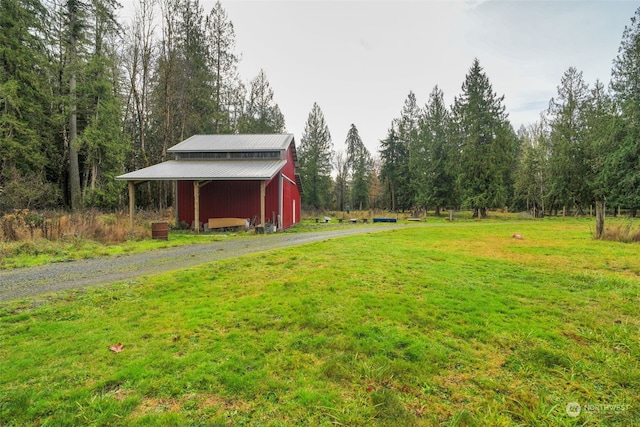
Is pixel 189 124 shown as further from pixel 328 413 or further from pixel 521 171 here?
pixel 521 171

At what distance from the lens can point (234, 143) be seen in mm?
20297

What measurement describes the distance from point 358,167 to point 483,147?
18.6 meters

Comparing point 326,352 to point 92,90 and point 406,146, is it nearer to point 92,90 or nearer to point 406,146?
point 92,90

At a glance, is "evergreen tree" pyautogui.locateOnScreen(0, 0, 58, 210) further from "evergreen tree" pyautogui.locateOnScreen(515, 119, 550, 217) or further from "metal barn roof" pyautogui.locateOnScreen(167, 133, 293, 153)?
"evergreen tree" pyautogui.locateOnScreen(515, 119, 550, 217)

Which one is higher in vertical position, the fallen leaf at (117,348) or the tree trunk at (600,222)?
the tree trunk at (600,222)

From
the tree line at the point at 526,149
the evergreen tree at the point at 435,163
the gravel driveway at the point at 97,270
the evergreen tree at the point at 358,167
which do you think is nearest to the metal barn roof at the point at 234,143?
the gravel driveway at the point at 97,270

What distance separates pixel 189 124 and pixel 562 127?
37411 millimetres

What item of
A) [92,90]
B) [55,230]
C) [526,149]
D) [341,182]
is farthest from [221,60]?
[526,149]

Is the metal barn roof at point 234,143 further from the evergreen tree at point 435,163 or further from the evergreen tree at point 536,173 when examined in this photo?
the evergreen tree at point 536,173

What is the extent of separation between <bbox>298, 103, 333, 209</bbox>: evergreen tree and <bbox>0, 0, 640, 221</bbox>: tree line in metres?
0.17

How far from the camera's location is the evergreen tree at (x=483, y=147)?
29547 mm

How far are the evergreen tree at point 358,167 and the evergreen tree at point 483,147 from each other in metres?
16.5

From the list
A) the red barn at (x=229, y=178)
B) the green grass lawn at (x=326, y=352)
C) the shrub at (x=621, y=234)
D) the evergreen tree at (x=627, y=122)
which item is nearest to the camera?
the green grass lawn at (x=326, y=352)

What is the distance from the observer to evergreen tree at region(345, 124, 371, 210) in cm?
4491
